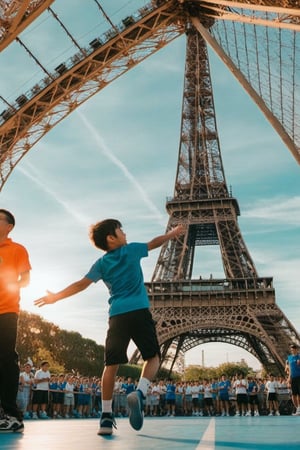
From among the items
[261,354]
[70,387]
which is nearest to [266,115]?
[70,387]

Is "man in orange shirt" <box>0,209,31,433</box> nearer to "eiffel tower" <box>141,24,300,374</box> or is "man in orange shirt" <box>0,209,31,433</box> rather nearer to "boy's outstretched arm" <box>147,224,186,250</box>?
"boy's outstretched arm" <box>147,224,186,250</box>

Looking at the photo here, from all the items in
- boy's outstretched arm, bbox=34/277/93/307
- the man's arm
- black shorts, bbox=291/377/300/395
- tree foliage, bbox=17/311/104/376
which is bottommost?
black shorts, bbox=291/377/300/395

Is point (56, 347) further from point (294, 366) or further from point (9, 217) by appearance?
point (9, 217)

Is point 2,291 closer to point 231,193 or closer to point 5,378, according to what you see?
point 5,378

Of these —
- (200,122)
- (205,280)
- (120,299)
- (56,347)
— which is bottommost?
(120,299)

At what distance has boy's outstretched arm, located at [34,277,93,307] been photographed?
4367mm

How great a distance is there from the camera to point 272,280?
39.9 meters

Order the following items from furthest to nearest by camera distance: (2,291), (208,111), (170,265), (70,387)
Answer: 1. (208,111)
2. (170,265)
3. (70,387)
4. (2,291)

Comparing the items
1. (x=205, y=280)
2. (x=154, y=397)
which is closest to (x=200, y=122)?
(x=205, y=280)

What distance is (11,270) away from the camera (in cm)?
480

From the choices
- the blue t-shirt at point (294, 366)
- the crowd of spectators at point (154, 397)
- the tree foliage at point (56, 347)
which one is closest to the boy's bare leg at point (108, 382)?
the blue t-shirt at point (294, 366)

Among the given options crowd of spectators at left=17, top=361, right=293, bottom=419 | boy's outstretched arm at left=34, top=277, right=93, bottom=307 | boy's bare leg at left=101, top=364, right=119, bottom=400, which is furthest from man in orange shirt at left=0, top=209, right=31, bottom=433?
crowd of spectators at left=17, top=361, right=293, bottom=419

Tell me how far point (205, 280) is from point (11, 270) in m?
37.2

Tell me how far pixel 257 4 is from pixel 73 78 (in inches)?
585
